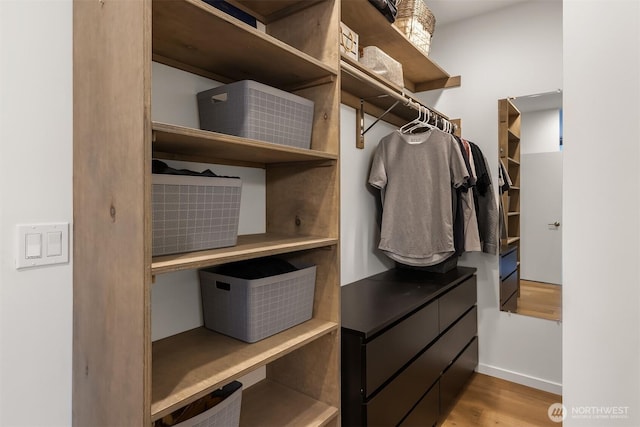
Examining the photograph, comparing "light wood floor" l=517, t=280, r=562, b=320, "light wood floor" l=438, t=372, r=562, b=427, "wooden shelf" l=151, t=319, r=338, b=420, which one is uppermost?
"wooden shelf" l=151, t=319, r=338, b=420

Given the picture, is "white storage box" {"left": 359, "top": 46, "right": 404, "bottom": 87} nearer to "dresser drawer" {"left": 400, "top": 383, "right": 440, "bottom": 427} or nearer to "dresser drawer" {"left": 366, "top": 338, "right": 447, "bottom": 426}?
"dresser drawer" {"left": 366, "top": 338, "right": 447, "bottom": 426}

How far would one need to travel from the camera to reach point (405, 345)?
170cm

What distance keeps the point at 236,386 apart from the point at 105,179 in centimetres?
74

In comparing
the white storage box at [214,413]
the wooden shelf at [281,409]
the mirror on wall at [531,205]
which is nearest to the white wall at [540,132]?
the mirror on wall at [531,205]

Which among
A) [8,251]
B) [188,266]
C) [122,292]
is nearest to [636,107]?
[188,266]

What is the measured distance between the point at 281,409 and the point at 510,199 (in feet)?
7.04

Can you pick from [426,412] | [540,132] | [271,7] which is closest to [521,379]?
[426,412]

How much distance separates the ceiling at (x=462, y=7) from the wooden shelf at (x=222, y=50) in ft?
5.76

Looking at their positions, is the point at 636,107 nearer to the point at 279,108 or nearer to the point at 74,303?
the point at 279,108

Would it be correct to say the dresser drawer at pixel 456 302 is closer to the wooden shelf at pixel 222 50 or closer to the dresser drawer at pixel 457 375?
the dresser drawer at pixel 457 375

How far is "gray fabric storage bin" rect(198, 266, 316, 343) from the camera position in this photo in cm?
117

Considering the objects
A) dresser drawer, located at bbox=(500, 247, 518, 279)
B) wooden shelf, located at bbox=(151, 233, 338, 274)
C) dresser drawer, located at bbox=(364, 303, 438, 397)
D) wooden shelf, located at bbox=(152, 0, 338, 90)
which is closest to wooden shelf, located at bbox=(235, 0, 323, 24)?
wooden shelf, located at bbox=(152, 0, 338, 90)

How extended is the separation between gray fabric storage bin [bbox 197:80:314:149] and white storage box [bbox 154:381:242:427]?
790 mm

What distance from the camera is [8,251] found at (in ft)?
3.02
